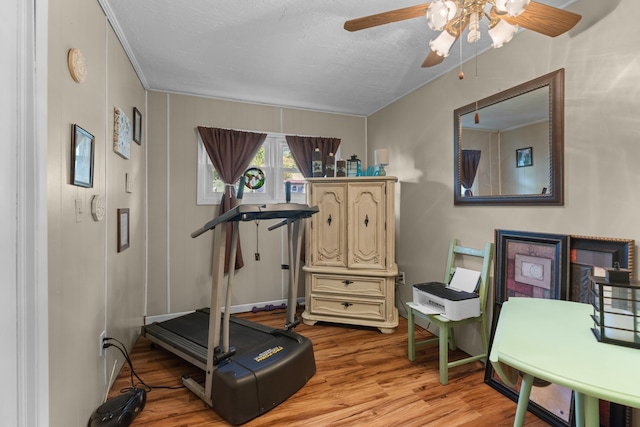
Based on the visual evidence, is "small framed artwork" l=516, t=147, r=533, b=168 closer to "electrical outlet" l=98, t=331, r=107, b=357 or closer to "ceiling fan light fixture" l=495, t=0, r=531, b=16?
"ceiling fan light fixture" l=495, t=0, r=531, b=16

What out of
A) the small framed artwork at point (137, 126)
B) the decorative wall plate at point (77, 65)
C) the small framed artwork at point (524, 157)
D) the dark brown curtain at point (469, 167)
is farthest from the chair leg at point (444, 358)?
the small framed artwork at point (137, 126)

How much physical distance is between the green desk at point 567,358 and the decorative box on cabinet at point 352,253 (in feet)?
5.75

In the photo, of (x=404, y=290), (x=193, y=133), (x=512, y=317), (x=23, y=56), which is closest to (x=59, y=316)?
(x=23, y=56)

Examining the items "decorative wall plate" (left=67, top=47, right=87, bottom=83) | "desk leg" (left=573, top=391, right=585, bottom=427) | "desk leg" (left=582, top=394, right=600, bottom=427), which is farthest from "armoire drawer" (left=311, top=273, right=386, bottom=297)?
"decorative wall plate" (left=67, top=47, right=87, bottom=83)

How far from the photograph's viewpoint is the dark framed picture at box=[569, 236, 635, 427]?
5.07 ft

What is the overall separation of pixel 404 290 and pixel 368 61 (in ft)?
8.01

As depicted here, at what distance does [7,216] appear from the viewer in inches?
38.1

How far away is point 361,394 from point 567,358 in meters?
1.48

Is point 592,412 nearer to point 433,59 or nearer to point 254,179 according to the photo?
point 433,59

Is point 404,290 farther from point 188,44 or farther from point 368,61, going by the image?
point 188,44

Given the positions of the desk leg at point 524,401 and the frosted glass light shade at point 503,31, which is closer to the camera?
the desk leg at point 524,401

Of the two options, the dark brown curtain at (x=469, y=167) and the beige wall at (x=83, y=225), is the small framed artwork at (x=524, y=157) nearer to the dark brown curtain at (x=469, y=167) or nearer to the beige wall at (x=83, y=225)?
the dark brown curtain at (x=469, y=167)

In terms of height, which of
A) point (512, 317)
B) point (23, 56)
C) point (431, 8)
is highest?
point (431, 8)

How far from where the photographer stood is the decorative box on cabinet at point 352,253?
3.07m
